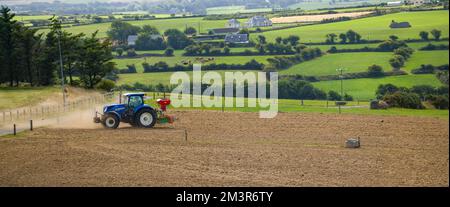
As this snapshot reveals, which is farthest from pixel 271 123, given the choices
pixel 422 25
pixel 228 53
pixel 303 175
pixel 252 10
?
pixel 252 10

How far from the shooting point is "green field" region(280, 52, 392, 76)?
5459 centimetres

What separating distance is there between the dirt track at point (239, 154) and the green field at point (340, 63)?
24.4 meters

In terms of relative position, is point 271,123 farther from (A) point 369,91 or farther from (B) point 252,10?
(B) point 252,10

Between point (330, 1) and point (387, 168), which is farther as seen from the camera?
point (330, 1)

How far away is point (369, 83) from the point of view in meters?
50.9

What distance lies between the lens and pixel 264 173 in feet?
66.6

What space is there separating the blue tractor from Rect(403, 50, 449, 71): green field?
990 inches

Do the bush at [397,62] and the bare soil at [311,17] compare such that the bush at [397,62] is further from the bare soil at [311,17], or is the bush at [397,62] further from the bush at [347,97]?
the bare soil at [311,17]

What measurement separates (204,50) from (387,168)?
4665 cm

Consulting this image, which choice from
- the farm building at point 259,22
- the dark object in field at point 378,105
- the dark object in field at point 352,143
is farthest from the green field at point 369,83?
the farm building at point 259,22

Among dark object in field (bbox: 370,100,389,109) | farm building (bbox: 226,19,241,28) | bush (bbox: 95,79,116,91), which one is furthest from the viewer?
farm building (bbox: 226,19,241,28)

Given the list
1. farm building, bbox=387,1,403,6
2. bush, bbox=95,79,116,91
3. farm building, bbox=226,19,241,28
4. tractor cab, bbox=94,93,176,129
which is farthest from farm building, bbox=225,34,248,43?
tractor cab, bbox=94,93,176,129

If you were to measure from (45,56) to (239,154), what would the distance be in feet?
76.5

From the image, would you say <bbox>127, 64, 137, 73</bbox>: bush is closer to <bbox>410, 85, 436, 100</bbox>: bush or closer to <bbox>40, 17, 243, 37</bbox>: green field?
<bbox>40, 17, 243, 37</bbox>: green field
